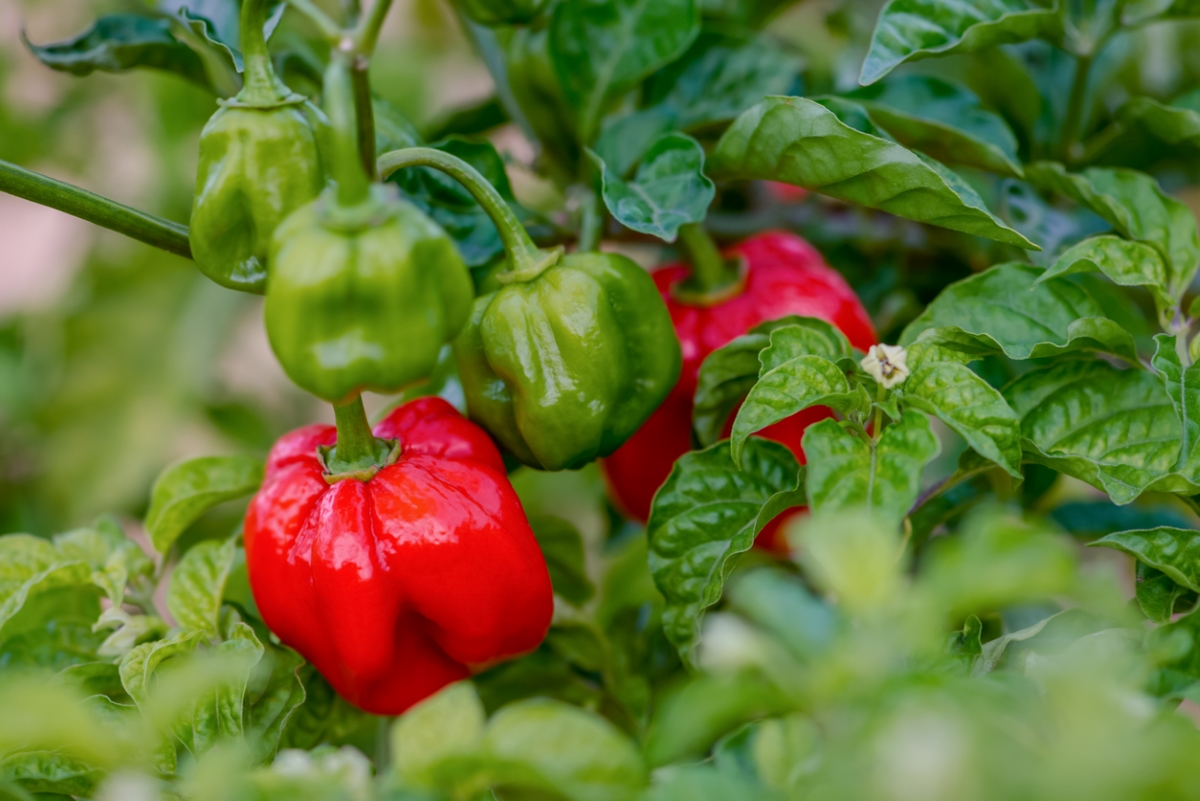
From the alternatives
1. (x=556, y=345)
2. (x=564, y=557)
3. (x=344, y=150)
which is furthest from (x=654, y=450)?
(x=344, y=150)

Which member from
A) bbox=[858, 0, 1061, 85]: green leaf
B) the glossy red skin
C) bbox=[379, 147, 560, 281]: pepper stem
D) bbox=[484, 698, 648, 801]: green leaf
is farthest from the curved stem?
bbox=[484, 698, 648, 801]: green leaf

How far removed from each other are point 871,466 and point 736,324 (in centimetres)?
Result: 28

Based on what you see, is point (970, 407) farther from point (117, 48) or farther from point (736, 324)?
point (117, 48)

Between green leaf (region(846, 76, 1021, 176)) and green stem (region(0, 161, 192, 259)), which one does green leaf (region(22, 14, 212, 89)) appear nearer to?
green stem (region(0, 161, 192, 259))

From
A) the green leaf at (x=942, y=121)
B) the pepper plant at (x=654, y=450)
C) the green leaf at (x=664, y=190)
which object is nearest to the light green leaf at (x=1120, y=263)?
the pepper plant at (x=654, y=450)

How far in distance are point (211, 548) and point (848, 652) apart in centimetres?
53

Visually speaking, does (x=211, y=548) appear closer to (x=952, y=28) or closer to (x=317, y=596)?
(x=317, y=596)

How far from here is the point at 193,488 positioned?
0.82m

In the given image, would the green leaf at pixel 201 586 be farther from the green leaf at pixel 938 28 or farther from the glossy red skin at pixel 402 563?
the green leaf at pixel 938 28

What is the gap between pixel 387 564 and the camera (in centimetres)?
66

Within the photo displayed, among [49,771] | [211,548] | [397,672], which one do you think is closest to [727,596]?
[397,672]

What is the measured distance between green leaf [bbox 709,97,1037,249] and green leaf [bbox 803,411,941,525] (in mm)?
134

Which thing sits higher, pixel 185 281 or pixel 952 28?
pixel 952 28

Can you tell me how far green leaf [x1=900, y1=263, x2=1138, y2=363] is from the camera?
689 mm
